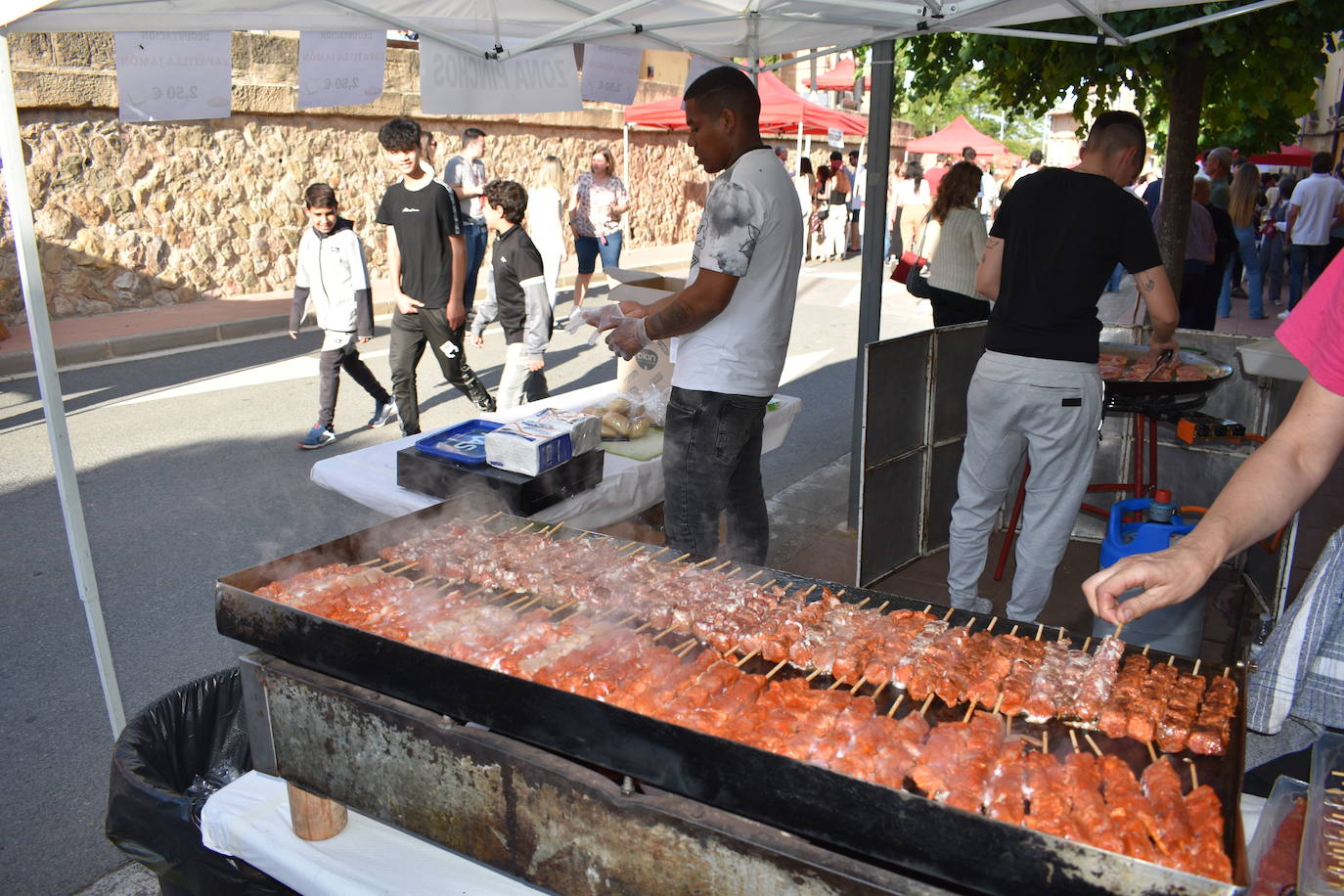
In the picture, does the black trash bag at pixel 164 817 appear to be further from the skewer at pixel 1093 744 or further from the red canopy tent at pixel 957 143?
the red canopy tent at pixel 957 143

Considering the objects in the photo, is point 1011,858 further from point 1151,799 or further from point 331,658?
point 331,658

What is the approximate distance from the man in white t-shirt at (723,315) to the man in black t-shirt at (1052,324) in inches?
38.7

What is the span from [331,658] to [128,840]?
91 cm

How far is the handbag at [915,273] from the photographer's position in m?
7.79

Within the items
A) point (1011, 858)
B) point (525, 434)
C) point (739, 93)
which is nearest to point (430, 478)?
point (525, 434)

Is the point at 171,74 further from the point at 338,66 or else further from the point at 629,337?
the point at 629,337

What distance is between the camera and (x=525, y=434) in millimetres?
4102

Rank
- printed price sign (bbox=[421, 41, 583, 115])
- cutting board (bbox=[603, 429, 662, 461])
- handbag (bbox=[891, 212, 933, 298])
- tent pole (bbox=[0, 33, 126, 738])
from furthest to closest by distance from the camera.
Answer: handbag (bbox=[891, 212, 933, 298]), printed price sign (bbox=[421, 41, 583, 115]), cutting board (bbox=[603, 429, 662, 461]), tent pole (bbox=[0, 33, 126, 738])

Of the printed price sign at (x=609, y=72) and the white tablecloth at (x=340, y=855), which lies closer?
the white tablecloth at (x=340, y=855)

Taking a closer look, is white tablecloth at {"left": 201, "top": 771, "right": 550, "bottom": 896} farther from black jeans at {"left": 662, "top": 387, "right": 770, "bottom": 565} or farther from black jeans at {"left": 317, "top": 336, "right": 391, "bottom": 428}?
black jeans at {"left": 317, "top": 336, "right": 391, "bottom": 428}

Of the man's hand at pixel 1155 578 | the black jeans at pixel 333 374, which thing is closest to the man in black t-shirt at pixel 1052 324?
the man's hand at pixel 1155 578

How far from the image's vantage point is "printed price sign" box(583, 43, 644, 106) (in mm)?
6070

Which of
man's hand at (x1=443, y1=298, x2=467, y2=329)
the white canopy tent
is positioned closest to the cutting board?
the white canopy tent

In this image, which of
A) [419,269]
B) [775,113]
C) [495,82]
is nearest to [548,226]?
[419,269]
